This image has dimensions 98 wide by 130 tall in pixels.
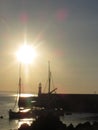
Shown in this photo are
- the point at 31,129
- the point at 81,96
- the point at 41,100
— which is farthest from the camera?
the point at 81,96

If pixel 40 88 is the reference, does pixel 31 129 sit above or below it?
below

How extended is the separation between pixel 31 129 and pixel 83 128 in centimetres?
Answer: 532

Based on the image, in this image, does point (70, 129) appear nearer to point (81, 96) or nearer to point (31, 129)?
point (31, 129)

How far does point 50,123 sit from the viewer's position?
50031 mm

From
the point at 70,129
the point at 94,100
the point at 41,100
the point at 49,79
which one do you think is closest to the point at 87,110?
the point at 94,100

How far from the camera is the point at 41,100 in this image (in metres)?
141

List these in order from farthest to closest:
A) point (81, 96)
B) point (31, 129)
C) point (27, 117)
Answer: point (81, 96) < point (27, 117) < point (31, 129)

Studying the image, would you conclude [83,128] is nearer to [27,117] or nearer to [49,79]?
[27,117]

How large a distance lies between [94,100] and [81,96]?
670cm

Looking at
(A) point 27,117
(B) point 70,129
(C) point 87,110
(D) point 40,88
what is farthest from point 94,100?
(B) point 70,129

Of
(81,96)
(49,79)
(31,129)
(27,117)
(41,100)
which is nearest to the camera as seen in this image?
(31,129)

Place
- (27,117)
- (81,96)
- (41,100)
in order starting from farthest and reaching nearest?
(81,96)
(41,100)
(27,117)

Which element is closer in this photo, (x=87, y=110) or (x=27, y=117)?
(x=27, y=117)

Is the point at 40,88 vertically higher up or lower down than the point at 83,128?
higher up
